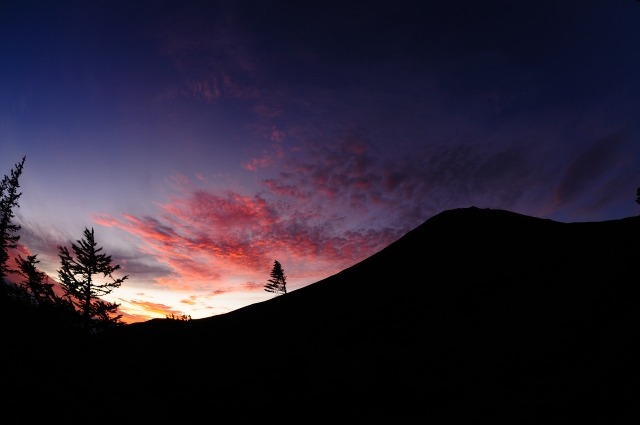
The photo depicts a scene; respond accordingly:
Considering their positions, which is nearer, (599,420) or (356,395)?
(599,420)

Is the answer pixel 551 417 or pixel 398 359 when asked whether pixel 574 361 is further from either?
pixel 398 359

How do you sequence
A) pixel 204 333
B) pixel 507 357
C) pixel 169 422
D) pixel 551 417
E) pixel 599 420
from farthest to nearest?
pixel 204 333 → pixel 507 357 → pixel 551 417 → pixel 599 420 → pixel 169 422

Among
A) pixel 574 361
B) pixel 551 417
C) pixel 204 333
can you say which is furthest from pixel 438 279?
pixel 204 333

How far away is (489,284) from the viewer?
128ft

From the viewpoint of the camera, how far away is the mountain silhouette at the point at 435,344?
10714mm

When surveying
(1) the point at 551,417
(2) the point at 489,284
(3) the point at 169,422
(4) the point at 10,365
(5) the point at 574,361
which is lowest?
(1) the point at 551,417

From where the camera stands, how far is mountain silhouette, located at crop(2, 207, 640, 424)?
10.7 meters

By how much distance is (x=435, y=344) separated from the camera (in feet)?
98.8

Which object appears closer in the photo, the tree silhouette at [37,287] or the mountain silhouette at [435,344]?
the tree silhouette at [37,287]

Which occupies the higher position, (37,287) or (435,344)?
(37,287)

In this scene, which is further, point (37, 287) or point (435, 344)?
point (435, 344)

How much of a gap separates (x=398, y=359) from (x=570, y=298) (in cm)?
1828

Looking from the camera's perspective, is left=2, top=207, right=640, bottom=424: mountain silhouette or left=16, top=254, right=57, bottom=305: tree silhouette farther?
left=2, top=207, right=640, bottom=424: mountain silhouette

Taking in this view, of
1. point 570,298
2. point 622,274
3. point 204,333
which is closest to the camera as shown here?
point 622,274
